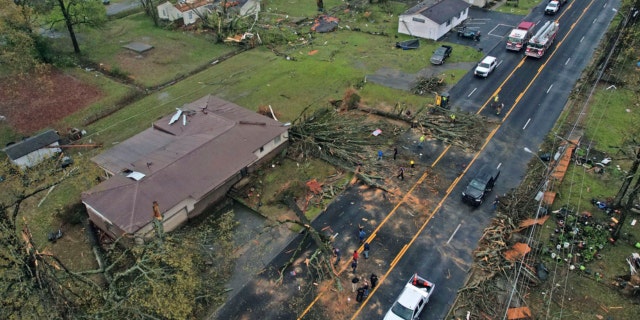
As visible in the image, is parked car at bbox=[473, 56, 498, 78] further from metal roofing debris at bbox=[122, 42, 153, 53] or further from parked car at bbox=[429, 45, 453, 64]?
metal roofing debris at bbox=[122, 42, 153, 53]

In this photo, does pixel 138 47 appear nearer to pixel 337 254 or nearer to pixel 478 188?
pixel 337 254

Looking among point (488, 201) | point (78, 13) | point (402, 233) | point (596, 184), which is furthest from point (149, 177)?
point (78, 13)

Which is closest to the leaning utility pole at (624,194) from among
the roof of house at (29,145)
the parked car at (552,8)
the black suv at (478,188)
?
the black suv at (478,188)

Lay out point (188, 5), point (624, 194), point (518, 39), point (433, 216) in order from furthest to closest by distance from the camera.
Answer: point (188, 5) → point (518, 39) → point (433, 216) → point (624, 194)

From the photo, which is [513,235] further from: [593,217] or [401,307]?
[401,307]

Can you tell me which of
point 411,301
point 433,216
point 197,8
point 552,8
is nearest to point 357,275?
point 411,301

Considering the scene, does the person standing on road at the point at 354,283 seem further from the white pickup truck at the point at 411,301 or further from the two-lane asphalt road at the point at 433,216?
the white pickup truck at the point at 411,301

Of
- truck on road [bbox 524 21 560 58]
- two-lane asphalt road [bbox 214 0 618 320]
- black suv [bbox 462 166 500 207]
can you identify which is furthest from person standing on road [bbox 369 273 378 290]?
truck on road [bbox 524 21 560 58]
